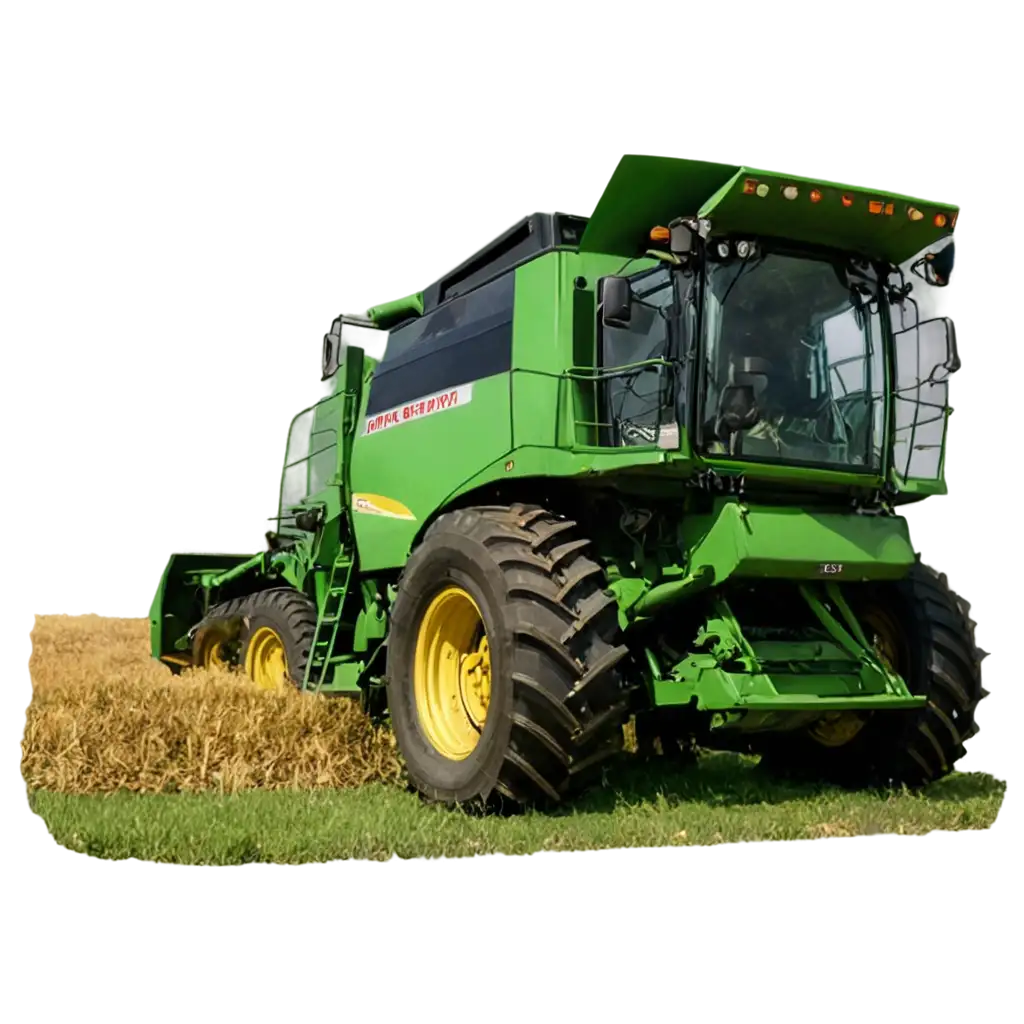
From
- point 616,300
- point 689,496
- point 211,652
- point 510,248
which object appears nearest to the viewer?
point 616,300

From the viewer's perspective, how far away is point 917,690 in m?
6.86

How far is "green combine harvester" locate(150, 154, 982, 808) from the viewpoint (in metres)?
5.96

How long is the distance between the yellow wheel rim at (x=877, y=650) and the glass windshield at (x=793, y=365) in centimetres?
103

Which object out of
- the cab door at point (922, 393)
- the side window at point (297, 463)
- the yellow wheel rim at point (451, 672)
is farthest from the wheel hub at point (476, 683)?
the side window at point (297, 463)

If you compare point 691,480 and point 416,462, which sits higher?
point 416,462

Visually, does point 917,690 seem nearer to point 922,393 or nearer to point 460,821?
point 922,393

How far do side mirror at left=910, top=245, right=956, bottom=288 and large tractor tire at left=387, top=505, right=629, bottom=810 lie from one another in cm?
266

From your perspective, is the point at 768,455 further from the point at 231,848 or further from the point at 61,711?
the point at 61,711

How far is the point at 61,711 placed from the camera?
6.97 metres

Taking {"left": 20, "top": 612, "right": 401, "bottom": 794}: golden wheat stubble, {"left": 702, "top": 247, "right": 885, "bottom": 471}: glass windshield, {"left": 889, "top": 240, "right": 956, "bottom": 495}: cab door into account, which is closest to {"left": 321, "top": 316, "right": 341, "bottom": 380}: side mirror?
{"left": 20, "top": 612, "right": 401, "bottom": 794}: golden wheat stubble

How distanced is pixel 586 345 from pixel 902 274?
2041 mm

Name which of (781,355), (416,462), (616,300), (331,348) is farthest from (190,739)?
(331,348)

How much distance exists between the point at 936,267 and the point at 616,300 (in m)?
2.17

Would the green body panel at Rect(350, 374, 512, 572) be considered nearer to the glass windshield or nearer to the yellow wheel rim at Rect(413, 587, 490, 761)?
the yellow wheel rim at Rect(413, 587, 490, 761)
